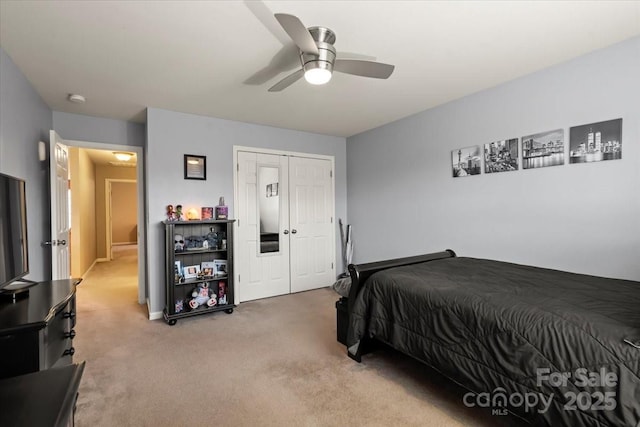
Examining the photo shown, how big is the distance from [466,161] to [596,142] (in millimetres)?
1088

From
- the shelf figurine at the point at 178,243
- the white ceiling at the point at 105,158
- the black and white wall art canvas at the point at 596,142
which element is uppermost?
the white ceiling at the point at 105,158

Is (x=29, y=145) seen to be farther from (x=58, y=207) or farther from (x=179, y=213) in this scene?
(x=179, y=213)

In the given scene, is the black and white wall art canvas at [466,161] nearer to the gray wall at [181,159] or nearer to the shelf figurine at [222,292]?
the gray wall at [181,159]

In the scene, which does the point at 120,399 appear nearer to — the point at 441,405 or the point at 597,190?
the point at 441,405

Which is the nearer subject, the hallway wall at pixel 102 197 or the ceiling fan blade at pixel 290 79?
the ceiling fan blade at pixel 290 79

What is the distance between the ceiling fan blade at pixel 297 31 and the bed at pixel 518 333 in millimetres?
1619

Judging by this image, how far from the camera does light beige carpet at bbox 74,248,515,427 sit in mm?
1880

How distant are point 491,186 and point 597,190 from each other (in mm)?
835

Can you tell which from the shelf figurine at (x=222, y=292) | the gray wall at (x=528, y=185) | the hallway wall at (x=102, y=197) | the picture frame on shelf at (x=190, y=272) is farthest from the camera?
the hallway wall at (x=102, y=197)

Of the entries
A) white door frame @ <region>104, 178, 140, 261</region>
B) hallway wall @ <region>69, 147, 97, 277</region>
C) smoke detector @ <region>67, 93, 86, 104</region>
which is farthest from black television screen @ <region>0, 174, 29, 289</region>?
white door frame @ <region>104, 178, 140, 261</region>

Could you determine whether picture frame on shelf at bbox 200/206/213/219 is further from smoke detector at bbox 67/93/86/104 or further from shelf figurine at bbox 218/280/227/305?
smoke detector at bbox 67/93/86/104

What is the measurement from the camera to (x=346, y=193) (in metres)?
5.23

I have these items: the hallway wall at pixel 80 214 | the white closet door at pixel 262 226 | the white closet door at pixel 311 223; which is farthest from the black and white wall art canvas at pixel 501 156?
the hallway wall at pixel 80 214

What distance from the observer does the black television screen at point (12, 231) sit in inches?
61.3
